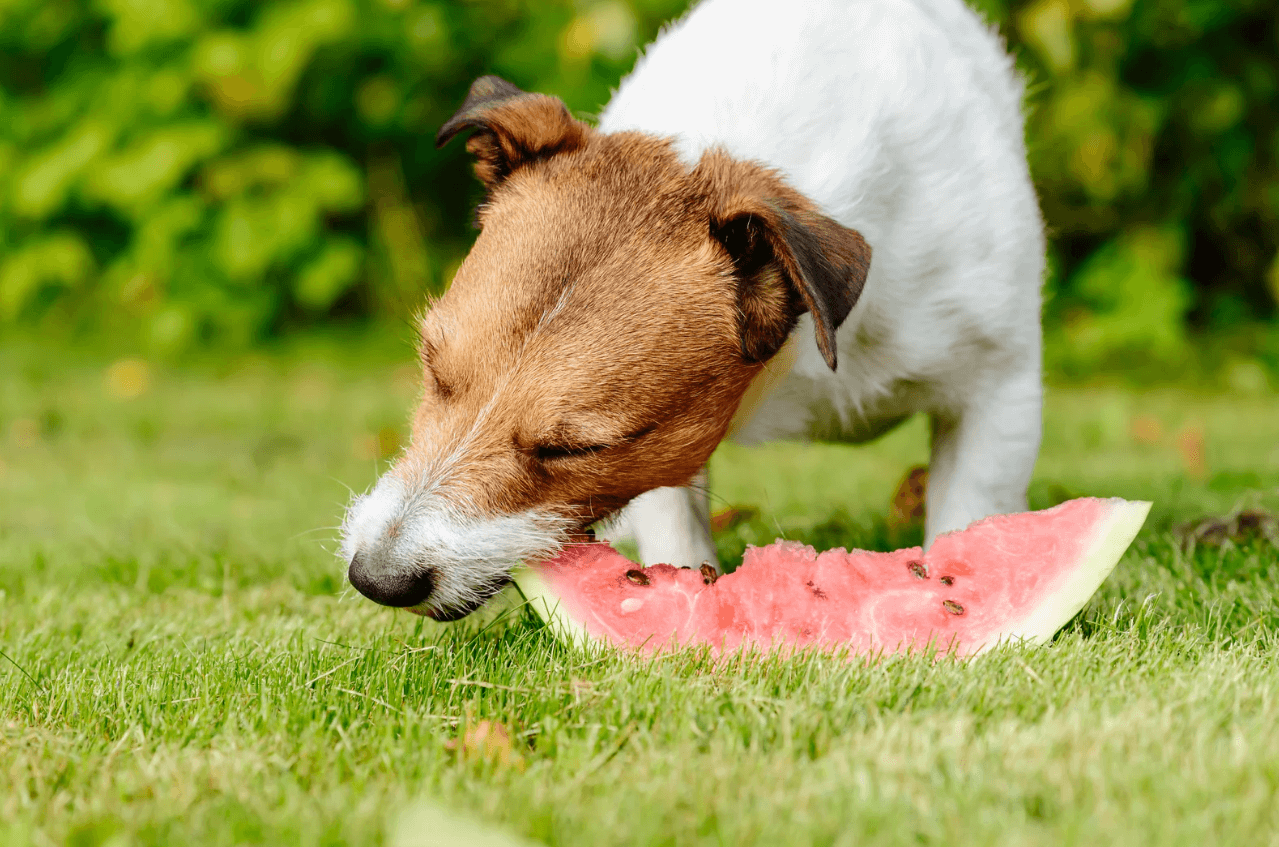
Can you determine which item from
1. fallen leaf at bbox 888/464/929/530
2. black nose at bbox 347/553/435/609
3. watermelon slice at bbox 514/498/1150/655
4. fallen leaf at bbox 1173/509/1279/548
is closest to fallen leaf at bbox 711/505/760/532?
fallen leaf at bbox 888/464/929/530

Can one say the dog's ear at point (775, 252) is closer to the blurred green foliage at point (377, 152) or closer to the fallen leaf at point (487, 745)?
the fallen leaf at point (487, 745)

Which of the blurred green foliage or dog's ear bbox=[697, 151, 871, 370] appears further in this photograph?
the blurred green foliage

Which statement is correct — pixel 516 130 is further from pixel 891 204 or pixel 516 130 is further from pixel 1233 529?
pixel 1233 529

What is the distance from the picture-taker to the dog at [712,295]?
2518 millimetres

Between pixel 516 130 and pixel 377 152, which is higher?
pixel 516 130

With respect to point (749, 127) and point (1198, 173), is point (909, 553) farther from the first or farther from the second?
point (1198, 173)

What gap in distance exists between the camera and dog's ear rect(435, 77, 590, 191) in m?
2.84

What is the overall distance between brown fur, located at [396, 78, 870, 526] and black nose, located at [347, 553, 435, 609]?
0.20 meters

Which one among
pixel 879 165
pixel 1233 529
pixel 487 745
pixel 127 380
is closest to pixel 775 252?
pixel 879 165

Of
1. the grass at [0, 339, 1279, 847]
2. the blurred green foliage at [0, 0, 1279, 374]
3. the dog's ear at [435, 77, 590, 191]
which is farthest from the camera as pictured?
the blurred green foliage at [0, 0, 1279, 374]

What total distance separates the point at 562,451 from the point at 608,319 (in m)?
0.31

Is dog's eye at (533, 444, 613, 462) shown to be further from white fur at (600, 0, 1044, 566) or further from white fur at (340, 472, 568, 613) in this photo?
white fur at (600, 0, 1044, 566)

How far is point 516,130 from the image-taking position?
283 cm

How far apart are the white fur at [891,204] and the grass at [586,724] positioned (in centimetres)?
50
